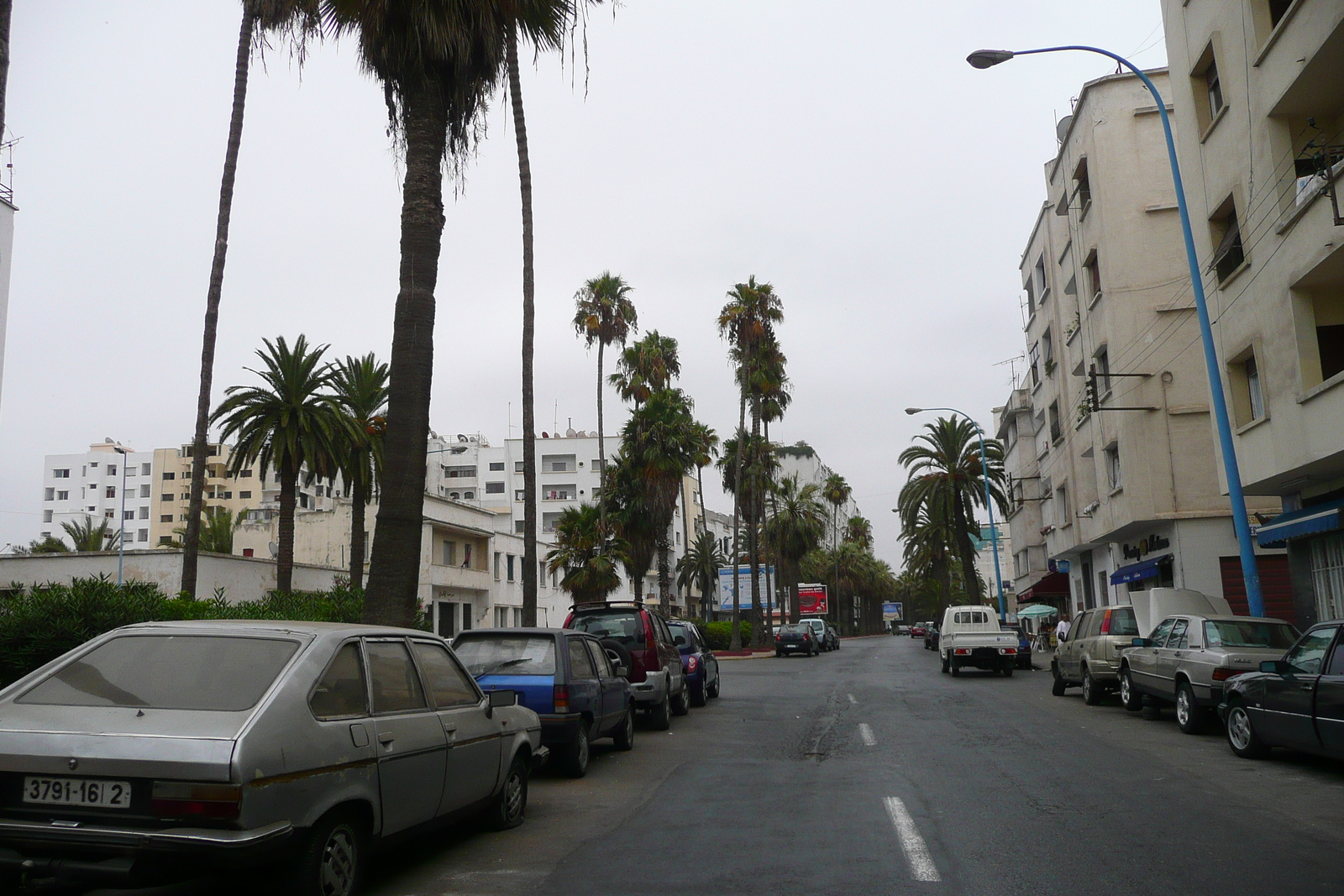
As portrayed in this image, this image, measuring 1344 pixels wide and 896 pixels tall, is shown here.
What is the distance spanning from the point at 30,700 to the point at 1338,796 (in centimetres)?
968

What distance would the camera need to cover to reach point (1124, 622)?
60.3 feet

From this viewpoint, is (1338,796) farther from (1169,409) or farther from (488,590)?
(488,590)

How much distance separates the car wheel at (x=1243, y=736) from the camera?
1107 centimetres

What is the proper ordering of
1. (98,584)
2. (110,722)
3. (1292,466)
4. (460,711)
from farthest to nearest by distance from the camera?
(1292,466)
(98,584)
(460,711)
(110,722)

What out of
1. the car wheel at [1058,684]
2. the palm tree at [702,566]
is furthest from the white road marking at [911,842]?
the palm tree at [702,566]

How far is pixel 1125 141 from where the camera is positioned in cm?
2973

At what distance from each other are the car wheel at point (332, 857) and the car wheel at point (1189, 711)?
457 inches

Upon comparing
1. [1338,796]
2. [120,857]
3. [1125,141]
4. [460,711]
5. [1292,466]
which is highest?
[1125,141]

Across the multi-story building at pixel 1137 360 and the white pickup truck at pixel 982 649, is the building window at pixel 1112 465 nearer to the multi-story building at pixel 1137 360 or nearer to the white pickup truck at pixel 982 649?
the multi-story building at pixel 1137 360

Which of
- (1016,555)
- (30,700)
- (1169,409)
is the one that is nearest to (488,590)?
(1016,555)

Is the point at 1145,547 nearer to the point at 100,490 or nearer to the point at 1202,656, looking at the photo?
the point at 1202,656

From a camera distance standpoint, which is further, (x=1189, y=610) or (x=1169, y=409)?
(x=1169, y=409)

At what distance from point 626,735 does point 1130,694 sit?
854 centimetres

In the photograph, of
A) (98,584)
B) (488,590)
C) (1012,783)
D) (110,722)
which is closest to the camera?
(110,722)
